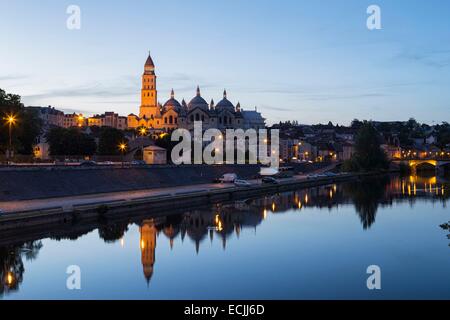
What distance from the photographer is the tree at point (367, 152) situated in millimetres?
95938

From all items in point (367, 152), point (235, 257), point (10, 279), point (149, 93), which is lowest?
point (235, 257)

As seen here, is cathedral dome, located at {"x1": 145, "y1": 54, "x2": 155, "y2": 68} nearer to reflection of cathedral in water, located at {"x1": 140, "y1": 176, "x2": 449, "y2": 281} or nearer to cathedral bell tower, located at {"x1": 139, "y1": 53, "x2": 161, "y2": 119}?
cathedral bell tower, located at {"x1": 139, "y1": 53, "x2": 161, "y2": 119}

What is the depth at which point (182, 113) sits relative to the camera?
125375mm

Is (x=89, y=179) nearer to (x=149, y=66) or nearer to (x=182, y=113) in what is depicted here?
(x=182, y=113)

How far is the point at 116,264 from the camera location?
26328mm

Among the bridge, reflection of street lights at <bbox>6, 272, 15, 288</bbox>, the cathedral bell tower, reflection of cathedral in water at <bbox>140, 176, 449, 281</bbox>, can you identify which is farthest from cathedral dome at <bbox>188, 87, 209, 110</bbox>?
reflection of street lights at <bbox>6, 272, 15, 288</bbox>

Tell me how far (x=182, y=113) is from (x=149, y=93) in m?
13.7

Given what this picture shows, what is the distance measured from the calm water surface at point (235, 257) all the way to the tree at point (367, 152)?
51829 millimetres

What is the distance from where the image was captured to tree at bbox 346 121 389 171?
9594cm

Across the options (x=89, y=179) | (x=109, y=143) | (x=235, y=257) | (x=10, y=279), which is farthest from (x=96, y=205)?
(x=109, y=143)

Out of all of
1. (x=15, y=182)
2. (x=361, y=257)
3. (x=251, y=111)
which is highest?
(x=251, y=111)
